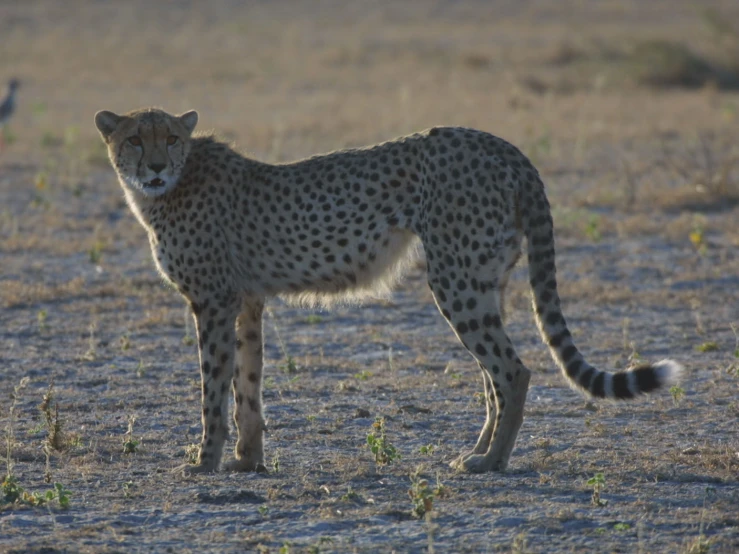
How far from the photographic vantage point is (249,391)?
572 cm

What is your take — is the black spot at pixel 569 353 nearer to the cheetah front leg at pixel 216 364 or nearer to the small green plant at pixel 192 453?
the cheetah front leg at pixel 216 364

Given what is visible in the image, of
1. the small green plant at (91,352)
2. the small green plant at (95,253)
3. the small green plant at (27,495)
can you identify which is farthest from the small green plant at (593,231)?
the small green plant at (27,495)

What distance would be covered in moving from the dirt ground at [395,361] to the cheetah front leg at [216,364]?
23 cm

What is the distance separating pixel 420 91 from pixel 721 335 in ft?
40.0

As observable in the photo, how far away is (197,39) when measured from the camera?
28.5m

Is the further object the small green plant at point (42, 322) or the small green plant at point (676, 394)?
the small green plant at point (42, 322)

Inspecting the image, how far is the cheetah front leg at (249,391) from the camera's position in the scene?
18.2ft

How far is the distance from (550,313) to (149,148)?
1.96 meters

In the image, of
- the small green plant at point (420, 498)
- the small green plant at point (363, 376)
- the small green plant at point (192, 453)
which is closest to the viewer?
the small green plant at point (420, 498)

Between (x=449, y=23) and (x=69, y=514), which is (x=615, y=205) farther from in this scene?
(x=449, y=23)

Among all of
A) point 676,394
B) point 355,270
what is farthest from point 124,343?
point 676,394

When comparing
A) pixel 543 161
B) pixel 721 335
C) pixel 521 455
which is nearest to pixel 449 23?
pixel 543 161

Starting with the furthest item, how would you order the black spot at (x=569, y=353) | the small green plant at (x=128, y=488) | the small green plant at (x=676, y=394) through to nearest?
the small green plant at (x=676, y=394) < the black spot at (x=569, y=353) < the small green plant at (x=128, y=488)

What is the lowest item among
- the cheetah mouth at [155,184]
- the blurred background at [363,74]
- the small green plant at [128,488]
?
the small green plant at [128,488]
